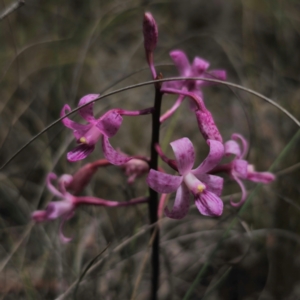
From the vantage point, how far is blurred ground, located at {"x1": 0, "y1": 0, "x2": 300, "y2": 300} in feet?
5.05

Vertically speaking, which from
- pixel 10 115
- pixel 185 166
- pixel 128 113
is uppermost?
pixel 128 113

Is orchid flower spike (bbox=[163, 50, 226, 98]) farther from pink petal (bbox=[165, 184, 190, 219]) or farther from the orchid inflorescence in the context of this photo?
pink petal (bbox=[165, 184, 190, 219])

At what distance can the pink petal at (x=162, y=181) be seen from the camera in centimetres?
93

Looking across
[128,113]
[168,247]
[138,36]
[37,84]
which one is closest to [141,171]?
[128,113]

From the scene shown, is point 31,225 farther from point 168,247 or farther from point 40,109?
point 40,109

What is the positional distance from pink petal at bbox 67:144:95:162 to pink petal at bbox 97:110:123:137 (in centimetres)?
7

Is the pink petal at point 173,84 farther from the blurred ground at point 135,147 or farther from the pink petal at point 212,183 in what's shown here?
the pink petal at point 212,183

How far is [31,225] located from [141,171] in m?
0.52

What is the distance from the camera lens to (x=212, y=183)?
1011 mm

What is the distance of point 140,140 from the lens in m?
2.24

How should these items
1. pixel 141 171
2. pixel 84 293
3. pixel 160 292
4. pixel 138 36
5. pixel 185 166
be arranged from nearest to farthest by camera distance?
pixel 185 166
pixel 141 171
pixel 84 293
pixel 160 292
pixel 138 36

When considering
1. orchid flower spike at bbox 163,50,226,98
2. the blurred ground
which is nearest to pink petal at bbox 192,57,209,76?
orchid flower spike at bbox 163,50,226,98

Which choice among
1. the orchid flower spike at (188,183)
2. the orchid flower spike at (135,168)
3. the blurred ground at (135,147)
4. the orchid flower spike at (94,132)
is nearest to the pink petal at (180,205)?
the orchid flower spike at (188,183)

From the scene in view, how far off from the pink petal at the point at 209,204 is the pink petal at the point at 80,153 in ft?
0.89
